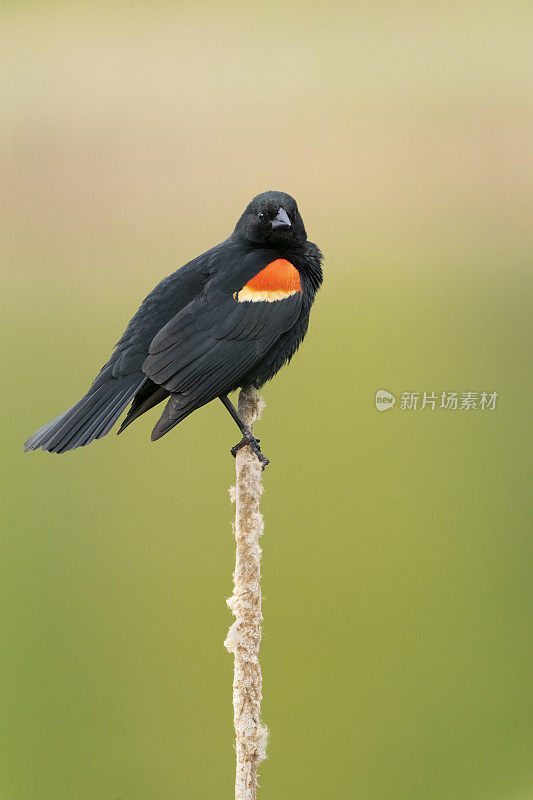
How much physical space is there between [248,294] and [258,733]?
3.47 feet

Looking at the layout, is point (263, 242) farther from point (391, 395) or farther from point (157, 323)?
point (391, 395)

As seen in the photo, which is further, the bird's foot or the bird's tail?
the bird's foot

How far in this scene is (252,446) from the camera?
1801 millimetres

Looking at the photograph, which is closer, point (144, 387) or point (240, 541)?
point (240, 541)

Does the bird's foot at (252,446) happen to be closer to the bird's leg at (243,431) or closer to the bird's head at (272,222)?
the bird's leg at (243,431)

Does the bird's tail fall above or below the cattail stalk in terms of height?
above

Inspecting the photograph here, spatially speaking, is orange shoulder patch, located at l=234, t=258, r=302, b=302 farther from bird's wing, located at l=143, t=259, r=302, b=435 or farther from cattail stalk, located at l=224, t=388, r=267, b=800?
cattail stalk, located at l=224, t=388, r=267, b=800

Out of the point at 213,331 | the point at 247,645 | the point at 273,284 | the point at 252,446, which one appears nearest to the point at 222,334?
the point at 213,331

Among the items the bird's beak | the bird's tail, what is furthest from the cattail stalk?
the bird's beak

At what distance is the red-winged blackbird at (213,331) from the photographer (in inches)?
64.5

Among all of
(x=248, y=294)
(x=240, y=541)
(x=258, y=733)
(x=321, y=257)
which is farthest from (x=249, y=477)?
(x=321, y=257)

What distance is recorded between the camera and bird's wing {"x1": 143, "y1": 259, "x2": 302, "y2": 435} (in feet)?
5.40

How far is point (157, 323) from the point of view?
1781 millimetres

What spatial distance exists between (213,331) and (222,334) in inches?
0.9
